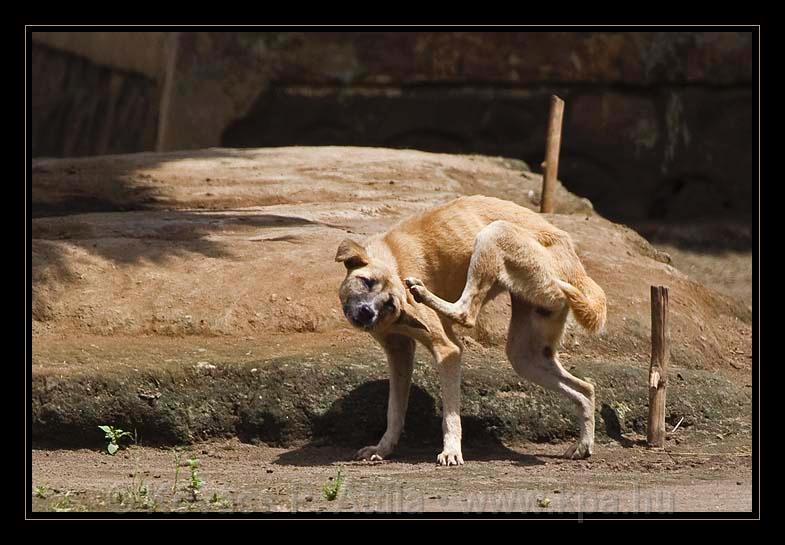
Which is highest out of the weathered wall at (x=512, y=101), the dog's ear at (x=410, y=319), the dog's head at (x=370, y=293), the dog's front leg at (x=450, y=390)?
the weathered wall at (x=512, y=101)

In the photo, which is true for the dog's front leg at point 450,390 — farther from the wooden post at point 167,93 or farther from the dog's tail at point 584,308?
the wooden post at point 167,93

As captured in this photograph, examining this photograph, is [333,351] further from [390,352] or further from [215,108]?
[215,108]

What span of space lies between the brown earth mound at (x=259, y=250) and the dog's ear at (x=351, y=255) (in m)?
1.74

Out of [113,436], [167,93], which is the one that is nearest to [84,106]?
[167,93]

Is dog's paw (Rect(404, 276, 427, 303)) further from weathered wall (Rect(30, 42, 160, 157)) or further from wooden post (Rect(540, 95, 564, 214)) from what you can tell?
weathered wall (Rect(30, 42, 160, 157))

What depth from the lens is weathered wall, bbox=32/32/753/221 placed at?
18.8 metres

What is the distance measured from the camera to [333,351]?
1052 cm

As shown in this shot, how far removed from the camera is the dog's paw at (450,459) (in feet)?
29.8

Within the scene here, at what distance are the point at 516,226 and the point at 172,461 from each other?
305 centimetres

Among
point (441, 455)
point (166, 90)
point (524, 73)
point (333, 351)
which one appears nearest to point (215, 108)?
point (166, 90)

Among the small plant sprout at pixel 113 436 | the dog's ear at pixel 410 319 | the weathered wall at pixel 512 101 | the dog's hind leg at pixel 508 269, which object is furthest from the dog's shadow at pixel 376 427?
the weathered wall at pixel 512 101

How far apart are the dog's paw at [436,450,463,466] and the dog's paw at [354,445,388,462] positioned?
0.44 metres

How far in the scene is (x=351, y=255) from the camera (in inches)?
357

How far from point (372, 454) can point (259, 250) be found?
333cm
